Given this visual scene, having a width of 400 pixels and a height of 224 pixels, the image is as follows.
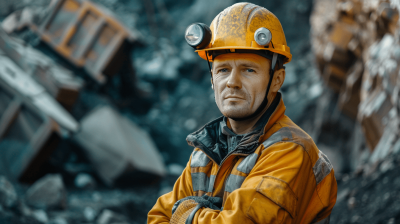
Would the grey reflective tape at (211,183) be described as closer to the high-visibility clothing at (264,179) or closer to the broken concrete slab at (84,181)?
the high-visibility clothing at (264,179)

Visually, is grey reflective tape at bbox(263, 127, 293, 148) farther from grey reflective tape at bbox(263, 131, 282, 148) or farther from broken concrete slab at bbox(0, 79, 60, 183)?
broken concrete slab at bbox(0, 79, 60, 183)

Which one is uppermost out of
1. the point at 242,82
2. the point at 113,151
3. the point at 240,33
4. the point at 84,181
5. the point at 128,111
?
the point at 240,33

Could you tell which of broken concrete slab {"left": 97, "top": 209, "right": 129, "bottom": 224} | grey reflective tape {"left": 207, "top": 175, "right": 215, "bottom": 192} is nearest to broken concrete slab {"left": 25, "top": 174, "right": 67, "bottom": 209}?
broken concrete slab {"left": 97, "top": 209, "right": 129, "bottom": 224}

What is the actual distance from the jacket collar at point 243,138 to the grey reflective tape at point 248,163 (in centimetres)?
3

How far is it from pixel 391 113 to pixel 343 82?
3.16m

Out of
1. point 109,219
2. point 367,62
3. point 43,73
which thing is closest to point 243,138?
point 109,219

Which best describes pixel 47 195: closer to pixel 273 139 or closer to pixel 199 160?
pixel 199 160

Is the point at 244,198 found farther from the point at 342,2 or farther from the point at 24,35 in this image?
the point at 24,35

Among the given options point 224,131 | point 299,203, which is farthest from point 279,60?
point 299,203

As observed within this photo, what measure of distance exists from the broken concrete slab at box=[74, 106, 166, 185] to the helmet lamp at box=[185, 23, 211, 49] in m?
3.76

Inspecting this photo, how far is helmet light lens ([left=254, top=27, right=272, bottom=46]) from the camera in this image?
4.35 ft

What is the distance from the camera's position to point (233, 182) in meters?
1.35

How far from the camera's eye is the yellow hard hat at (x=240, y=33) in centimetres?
137

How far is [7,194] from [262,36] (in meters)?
3.35
